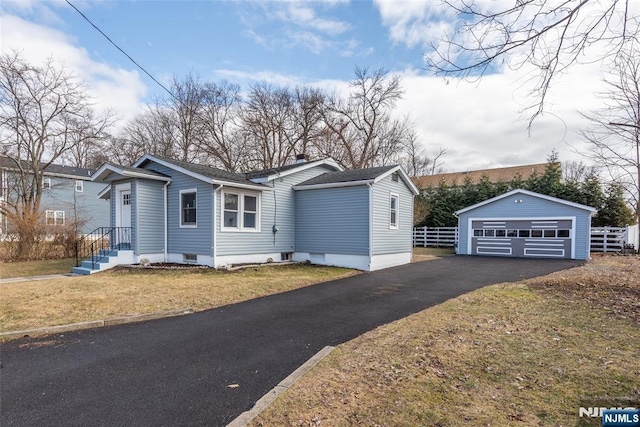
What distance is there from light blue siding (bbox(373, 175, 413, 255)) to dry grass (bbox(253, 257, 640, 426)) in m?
7.21

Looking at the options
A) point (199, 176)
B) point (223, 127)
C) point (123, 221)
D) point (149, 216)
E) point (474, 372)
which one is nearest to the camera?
point (474, 372)

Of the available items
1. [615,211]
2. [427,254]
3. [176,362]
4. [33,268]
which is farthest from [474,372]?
[615,211]

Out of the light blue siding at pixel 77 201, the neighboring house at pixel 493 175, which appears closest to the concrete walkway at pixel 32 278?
the light blue siding at pixel 77 201

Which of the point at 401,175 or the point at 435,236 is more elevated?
the point at 401,175

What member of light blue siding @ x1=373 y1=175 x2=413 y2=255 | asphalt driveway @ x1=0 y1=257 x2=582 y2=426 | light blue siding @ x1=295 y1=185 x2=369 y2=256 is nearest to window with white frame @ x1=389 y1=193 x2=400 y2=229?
light blue siding @ x1=373 y1=175 x2=413 y2=255

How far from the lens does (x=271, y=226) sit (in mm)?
13984

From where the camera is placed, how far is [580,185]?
24.2m

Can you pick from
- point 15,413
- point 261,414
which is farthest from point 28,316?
point 261,414

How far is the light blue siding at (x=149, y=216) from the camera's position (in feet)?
40.8

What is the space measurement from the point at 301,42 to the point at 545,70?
9092 mm

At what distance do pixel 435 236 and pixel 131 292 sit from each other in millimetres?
23458

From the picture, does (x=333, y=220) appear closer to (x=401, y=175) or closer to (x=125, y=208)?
(x=401, y=175)

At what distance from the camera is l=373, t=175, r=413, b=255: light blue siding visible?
13.4 metres

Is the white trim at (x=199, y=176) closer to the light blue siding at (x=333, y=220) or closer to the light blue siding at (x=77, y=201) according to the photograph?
the light blue siding at (x=333, y=220)
